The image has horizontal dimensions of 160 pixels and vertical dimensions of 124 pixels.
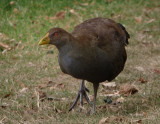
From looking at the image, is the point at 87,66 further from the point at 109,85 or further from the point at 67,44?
the point at 109,85

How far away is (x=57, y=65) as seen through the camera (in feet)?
22.9

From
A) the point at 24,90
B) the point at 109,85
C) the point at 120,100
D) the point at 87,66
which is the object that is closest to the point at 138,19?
the point at 109,85

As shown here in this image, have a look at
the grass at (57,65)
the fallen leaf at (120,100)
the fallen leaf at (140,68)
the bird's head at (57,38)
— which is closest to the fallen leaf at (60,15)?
the grass at (57,65)

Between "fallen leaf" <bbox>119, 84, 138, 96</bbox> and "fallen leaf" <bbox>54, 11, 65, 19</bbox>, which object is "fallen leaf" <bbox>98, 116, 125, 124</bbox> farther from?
"fallen leaf" <bbox>54, 11, 65, 19</bbox>

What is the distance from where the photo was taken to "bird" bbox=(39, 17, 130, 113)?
4375mm

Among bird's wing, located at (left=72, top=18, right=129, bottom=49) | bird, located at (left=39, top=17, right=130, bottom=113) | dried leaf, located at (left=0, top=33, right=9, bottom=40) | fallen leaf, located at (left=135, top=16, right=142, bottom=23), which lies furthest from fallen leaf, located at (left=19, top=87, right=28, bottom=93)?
fallen leaf, located at (left=135, top=16, right=142, bottom=23)

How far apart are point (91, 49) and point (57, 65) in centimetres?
253

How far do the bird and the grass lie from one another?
50 cm

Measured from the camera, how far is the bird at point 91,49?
4.38 m

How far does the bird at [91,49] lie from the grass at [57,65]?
495 millimetres

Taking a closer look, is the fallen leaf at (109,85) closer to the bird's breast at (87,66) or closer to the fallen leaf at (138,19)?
the bird's breast at (87,66)

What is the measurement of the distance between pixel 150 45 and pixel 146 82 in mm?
2089

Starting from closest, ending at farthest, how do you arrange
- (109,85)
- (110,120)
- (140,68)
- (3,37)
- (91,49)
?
1. (110,120)
2. (91,49)
3. (109,85)
4. (140,68)
5. (3,37)

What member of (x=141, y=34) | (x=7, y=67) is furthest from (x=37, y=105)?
(x=141, y=34)
